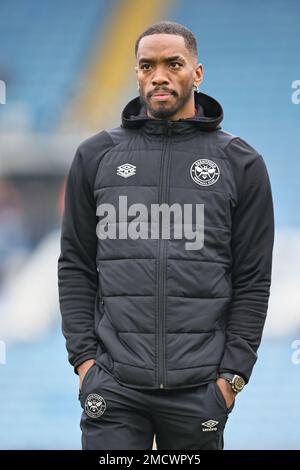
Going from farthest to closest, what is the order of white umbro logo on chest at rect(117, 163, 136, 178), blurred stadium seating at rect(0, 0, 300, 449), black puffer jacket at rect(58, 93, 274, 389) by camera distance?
blurred stadium seating at rect(0, 0, 300, 449) < white umbro logo on chest at rect(117, 163, 136, 178) < black puffer jacket at rect(58, 93, 274, 389)

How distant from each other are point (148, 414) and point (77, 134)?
2.07 meters

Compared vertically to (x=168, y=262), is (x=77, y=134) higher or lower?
higher

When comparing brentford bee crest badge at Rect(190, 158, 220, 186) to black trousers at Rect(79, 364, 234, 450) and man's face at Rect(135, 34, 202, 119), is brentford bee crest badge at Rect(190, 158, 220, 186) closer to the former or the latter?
man's face at Rect(135, 34, 202, 119)

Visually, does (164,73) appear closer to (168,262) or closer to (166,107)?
(166,107)

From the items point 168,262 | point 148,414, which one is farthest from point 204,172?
point 148,414

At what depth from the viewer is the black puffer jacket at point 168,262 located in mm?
2666

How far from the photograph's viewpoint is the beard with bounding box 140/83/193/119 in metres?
2.78

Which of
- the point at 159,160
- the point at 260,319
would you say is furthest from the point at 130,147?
the point at 260,319

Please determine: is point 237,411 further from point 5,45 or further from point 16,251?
point 5,45

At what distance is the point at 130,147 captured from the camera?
2.81m

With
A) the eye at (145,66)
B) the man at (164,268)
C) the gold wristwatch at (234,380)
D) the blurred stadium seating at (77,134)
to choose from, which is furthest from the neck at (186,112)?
the blurred stadium seating at (77,134)

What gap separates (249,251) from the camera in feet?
9.15

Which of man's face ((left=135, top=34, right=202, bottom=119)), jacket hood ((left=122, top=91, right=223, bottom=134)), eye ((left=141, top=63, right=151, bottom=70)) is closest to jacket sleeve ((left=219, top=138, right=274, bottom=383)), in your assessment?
jacket hood ((left=122, top=91, right=223, bottom=134))
